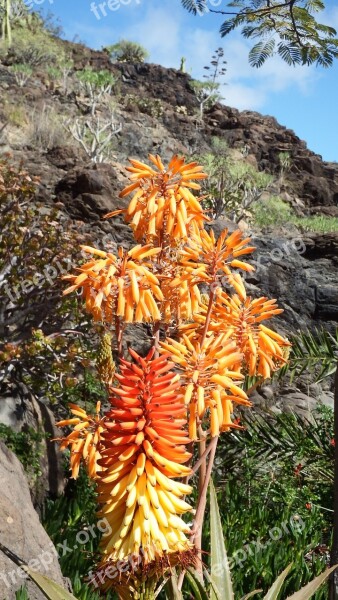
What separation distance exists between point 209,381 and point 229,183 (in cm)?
1569

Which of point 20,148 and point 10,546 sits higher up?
point 20,148

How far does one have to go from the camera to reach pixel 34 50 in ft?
77.6

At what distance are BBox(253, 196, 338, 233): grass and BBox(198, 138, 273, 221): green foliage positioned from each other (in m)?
0.44

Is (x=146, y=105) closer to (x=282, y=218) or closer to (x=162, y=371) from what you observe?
(x=282, y=218)

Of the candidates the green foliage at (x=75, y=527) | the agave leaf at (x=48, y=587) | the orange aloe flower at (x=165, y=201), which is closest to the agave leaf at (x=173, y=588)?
the agave leaf at (x=48, y=587)

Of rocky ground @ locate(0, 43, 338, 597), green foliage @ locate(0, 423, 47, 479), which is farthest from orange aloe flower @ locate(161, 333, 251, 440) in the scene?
green foliage @ locate(0, 423, 47, 479)

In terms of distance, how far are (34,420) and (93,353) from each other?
2.72ft

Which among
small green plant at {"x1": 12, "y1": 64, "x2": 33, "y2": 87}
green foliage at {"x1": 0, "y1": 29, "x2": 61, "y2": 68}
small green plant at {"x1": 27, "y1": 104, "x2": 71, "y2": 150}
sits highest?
green foliage at {"x1": 0, "y1": 29, "x2": 61, "y2": 68}

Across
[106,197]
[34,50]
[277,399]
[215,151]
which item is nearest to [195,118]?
[215,151]

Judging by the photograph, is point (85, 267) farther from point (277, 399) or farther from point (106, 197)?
point (106, 197)

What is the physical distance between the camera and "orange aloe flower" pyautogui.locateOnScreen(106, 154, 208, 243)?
2.69m

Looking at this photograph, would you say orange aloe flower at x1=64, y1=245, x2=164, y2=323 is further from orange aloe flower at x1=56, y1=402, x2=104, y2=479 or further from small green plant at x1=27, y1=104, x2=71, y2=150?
small green plant at x1=27, y1=104, x2=71, y2=150

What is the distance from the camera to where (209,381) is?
2.29 metres

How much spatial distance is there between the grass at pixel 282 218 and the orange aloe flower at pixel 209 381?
48.9ft
